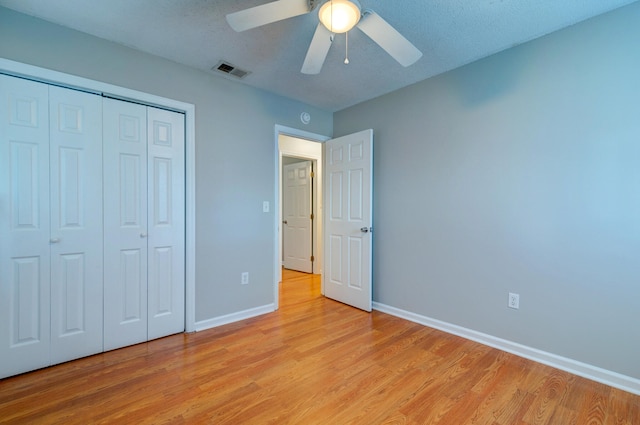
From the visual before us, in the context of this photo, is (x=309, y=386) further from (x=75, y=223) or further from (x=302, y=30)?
(x=302, y=30)

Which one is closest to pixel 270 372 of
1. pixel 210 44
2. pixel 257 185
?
pixel 257 185

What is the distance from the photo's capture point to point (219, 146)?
2.76m

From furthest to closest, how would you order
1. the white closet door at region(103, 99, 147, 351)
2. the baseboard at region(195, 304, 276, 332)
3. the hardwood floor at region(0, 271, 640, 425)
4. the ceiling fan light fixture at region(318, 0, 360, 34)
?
the baseboard at region(195, 304, 276, 332) → the white closet door at region(103, 99, 147, 351) → the hardwood floor at region(0, 271, 640, 425) → the ceiling fan light fixture at region(318, 0, 360, 34)

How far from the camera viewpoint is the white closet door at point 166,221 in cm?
241

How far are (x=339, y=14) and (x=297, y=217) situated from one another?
4009mm

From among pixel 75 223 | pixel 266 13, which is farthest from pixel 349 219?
pixel 75 223

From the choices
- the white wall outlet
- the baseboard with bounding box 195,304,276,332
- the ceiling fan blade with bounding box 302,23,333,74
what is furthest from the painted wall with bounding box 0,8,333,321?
the white wall outlet

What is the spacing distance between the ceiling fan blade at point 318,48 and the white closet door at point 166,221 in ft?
4.74

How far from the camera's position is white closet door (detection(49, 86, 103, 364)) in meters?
2.02

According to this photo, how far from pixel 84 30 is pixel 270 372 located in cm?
282

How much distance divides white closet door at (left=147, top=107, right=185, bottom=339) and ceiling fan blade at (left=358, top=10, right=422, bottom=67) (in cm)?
185

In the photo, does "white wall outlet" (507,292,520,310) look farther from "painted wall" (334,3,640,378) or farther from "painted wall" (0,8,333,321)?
"painted wall" (0,8,333,321)

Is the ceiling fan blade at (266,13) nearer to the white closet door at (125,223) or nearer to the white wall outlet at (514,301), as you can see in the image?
the white closet door at (125,223)

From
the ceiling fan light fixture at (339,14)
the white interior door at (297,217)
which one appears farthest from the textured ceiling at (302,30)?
the white interior door at (297,217)
